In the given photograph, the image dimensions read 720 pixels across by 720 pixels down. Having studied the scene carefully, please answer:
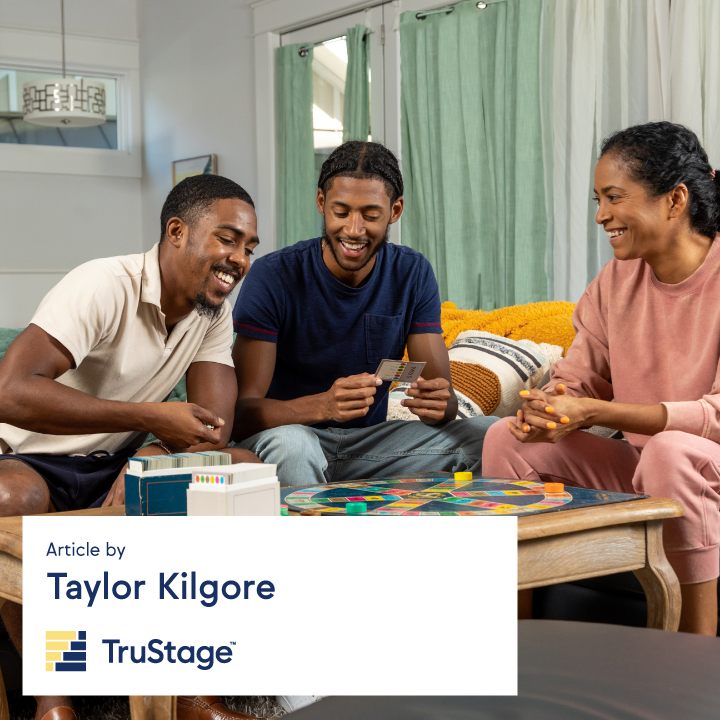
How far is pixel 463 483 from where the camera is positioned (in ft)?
5.08

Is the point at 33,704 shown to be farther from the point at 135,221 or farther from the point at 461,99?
the point at 135,221


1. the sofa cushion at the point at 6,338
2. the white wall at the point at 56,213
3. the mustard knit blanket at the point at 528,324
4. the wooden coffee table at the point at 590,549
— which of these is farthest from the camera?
the white wall at the point at 56,213

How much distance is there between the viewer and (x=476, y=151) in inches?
149

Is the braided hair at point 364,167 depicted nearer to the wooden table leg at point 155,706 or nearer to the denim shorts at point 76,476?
the denim shorts at point 76,476

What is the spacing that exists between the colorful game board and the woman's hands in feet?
0.54

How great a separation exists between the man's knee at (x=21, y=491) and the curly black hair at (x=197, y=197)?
0.57 m

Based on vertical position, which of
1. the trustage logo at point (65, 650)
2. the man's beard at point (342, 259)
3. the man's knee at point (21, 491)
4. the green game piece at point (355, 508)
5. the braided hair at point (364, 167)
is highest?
the braided hair at point (364, 167)

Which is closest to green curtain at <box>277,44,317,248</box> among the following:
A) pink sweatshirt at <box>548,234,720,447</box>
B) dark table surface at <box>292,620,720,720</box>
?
pink sweatshirt at <box>548,234,720,447</box>

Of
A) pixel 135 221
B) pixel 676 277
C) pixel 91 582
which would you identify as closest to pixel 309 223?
pixel 135 221

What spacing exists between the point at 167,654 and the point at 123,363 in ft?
3.03

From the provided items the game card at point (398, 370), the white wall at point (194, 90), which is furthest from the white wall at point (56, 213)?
the game card at point (398, 370)

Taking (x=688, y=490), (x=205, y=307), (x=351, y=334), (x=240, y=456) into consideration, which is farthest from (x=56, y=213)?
(x=688, y=490)

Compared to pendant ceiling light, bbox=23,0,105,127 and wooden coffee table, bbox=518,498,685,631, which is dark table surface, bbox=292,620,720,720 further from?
pendant ceiling light, bbox=23,0,105,127

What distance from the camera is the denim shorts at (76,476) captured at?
1705mm
